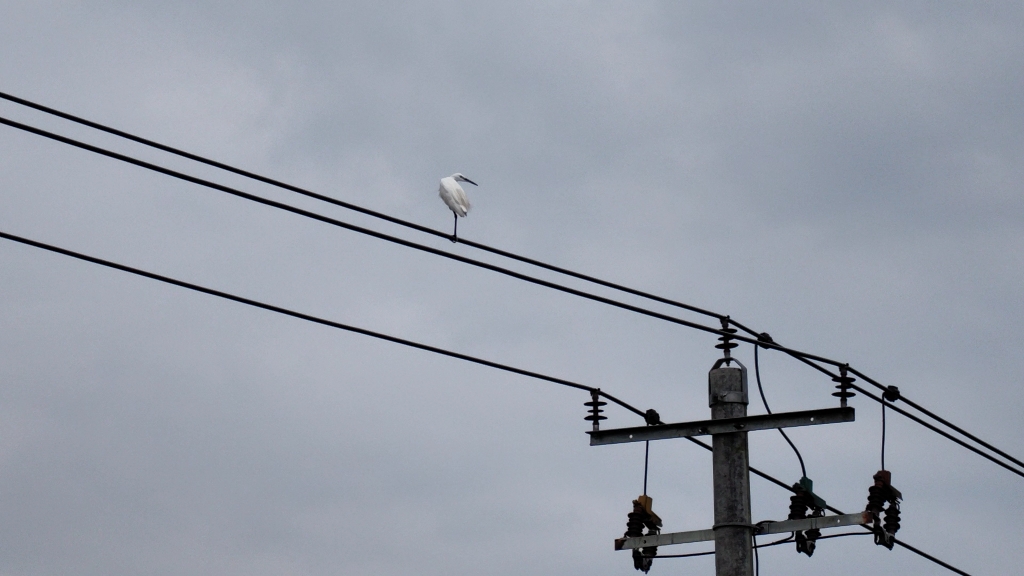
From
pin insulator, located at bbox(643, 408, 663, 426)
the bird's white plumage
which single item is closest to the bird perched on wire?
the bird's white plumage

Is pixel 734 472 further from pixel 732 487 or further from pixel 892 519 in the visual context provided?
pixel 892 519

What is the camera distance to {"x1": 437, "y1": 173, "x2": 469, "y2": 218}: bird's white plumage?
20344 millimetres

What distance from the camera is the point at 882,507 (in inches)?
550

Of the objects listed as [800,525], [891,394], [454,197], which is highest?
[454,197]

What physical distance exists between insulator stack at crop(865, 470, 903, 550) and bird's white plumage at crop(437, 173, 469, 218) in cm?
778

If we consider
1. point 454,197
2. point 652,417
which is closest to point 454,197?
point 454,197

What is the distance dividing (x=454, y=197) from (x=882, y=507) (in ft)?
26.4

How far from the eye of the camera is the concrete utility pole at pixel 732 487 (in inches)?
531

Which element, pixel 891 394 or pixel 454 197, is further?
pixel 454 197

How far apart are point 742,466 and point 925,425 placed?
2.93 metres

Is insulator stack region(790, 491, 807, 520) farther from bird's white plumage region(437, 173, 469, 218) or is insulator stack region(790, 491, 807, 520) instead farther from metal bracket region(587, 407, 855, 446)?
bird's white plumage region(437, 173, 469, 218)

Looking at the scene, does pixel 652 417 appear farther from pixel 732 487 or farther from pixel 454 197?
pixel 454 197

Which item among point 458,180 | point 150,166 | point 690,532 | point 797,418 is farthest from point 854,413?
point 458,180

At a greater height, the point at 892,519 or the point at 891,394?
the point at 891,394
